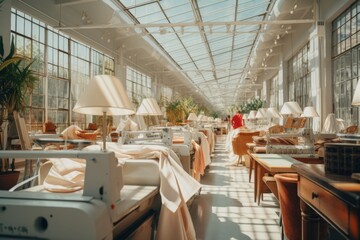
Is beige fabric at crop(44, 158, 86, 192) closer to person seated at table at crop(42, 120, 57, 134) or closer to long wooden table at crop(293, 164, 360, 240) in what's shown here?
long wooden table at crop(293, 164, 360, 240)

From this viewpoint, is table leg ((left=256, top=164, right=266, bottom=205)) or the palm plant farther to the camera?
the palm plant

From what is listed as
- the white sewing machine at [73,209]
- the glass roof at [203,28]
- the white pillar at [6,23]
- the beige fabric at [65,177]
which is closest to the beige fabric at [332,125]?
the glass roof at [203,28]

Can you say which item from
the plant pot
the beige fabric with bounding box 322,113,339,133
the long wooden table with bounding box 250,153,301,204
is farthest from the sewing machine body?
the beige fabric with bounding box 322,113,339,133

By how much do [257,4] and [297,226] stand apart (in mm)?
9632

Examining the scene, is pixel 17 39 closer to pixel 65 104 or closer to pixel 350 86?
pixel 65 104

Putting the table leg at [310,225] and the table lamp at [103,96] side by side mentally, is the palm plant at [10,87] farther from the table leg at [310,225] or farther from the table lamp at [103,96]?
the table leg at [310,225]

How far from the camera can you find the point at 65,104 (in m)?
9.84

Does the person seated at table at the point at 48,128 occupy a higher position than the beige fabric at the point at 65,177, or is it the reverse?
the person seated at table at the point at 48,128

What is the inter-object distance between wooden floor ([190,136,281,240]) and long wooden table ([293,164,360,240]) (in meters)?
1.31

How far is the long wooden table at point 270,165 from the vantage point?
2574 mm

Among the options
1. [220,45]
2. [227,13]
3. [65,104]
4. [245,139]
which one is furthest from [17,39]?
[220,45]

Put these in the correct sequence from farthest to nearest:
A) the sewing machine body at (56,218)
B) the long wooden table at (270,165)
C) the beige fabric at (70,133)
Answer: the beige fabric at (70,133) < the long wooden table at (270,165) < the sewing machine body at (56,218)

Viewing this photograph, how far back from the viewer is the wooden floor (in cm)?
300

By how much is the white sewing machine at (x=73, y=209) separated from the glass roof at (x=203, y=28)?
23.7ft
